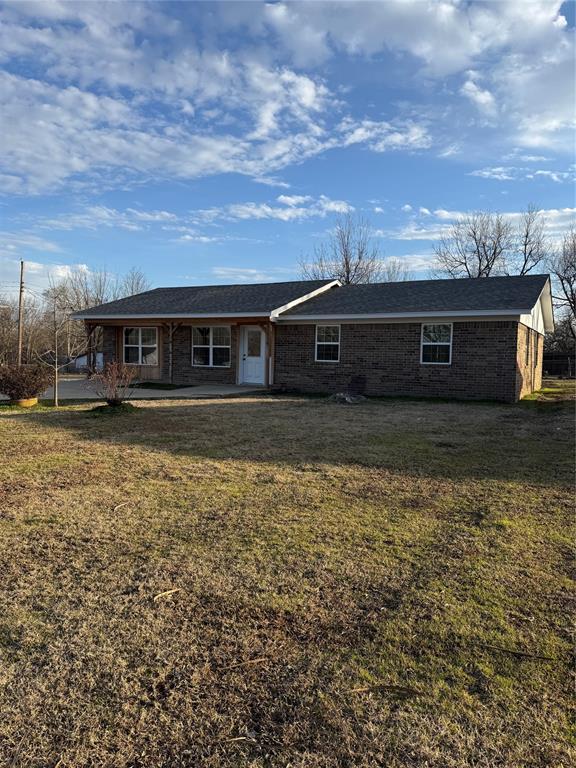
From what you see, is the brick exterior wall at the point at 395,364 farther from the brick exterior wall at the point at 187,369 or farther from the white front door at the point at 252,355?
the white front door at the point at 252,355

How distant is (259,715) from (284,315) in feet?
49.9

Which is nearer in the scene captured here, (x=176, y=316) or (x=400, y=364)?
(x=400, y=364)

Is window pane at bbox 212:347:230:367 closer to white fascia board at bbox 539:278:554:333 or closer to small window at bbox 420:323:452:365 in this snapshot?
small window at bbox 420:323:452:365

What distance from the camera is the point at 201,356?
19.1 metres

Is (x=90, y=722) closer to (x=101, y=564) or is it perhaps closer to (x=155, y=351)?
(x=101, y=564)

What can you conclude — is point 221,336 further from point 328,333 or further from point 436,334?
point 436,334

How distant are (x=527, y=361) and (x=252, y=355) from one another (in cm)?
898

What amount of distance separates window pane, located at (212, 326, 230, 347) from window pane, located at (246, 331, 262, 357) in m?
0.83

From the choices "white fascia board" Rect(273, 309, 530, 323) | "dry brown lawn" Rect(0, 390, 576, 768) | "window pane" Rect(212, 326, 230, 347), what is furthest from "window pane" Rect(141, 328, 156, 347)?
"dry brown lawn" Rect(0, 390, 576, 768)

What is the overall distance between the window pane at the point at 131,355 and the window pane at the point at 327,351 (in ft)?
24.8

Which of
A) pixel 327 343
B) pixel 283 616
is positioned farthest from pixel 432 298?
pixel 283 616

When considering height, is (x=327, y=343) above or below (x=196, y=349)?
above

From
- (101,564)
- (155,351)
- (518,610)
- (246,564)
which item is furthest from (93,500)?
(155,351)

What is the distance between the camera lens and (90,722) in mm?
2096
